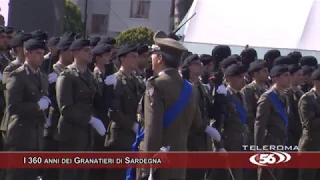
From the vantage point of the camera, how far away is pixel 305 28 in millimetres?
19781

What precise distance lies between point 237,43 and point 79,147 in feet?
39.4

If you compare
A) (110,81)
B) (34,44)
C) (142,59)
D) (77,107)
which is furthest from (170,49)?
(142,59)

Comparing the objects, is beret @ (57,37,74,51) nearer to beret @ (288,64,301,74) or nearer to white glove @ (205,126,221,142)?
white glove @ (205,126,221,142)

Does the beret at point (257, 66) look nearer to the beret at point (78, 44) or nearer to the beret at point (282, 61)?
the beret at point (282, 61)

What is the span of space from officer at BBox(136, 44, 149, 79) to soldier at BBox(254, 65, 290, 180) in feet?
5.42

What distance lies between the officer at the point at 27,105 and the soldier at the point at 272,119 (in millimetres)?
3051

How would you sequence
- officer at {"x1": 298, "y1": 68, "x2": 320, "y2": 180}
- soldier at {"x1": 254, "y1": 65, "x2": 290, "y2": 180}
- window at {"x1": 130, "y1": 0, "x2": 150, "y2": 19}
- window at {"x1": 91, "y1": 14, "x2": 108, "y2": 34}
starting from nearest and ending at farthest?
1. soldier at {"x1": 254, "y1": 65, "x2": 290, "y2": 180}
2. officer at {"x1": 298, "y1": 68, "x2": 320, "y2": 180}
3. window at {"x1": 91, "y1": 14, "x2": 108, "y2": 34}
4. window at {"x1": 130, "y1": 0, "x2": 150, "y2": 19}

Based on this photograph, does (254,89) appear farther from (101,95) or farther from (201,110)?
(101,95)

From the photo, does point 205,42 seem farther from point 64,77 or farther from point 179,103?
point 179,103

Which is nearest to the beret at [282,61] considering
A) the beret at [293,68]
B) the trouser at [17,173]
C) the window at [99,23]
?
the beret at [293,68]

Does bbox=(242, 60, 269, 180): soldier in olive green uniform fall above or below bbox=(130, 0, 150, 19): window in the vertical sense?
above

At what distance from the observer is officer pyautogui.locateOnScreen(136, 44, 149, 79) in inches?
421

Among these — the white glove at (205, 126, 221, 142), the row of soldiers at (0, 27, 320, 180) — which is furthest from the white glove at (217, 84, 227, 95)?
the white glove at (205, 126, 221, 142)

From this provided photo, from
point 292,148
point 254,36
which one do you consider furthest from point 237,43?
point 292,148
